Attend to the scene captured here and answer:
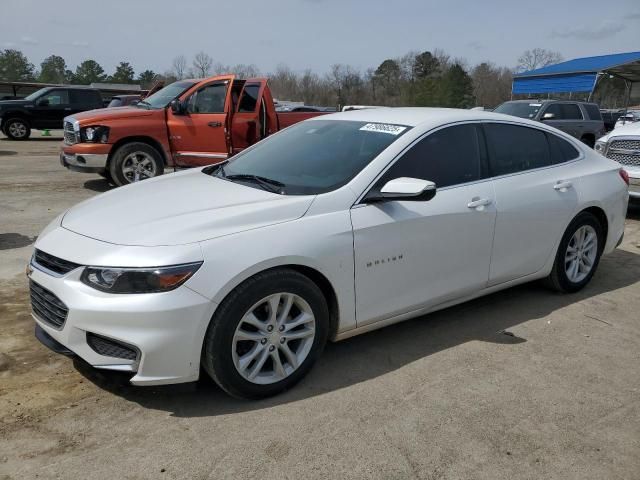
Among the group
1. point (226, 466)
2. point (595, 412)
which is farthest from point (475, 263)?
point (226, 466)

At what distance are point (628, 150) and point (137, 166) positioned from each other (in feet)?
25.3

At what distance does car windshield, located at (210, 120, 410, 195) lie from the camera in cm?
357

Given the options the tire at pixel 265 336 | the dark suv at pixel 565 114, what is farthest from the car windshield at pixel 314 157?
the dark suv at pixel 565 114

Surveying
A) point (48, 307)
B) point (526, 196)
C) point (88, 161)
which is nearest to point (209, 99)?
point (88, 161)

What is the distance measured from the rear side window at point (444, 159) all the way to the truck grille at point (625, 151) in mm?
5555

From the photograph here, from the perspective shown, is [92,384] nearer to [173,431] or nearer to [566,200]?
[173,431]

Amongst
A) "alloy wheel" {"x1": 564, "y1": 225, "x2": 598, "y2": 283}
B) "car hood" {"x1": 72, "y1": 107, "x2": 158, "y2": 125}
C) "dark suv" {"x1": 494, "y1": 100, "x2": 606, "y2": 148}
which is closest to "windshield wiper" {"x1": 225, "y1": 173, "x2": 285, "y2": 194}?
"alloy wheel" {"x1": 564, "y1": 225, "x2": 598, "y2": 283}

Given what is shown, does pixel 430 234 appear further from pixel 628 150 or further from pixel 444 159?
pixel 628 150

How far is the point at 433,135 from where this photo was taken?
3.89 meters

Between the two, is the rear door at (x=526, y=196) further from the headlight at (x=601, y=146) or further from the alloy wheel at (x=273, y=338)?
the headlight at (x=601, y=146)

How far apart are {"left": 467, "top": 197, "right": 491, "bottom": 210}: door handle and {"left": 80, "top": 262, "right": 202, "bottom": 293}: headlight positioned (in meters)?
2.02

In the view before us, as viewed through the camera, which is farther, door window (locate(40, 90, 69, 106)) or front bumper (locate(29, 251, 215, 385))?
door window (locate(40, 90, 69, 106))

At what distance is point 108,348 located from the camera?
2.85m

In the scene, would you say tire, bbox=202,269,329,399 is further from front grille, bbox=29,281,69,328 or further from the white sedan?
front grille, bbox=29,281,69,328
